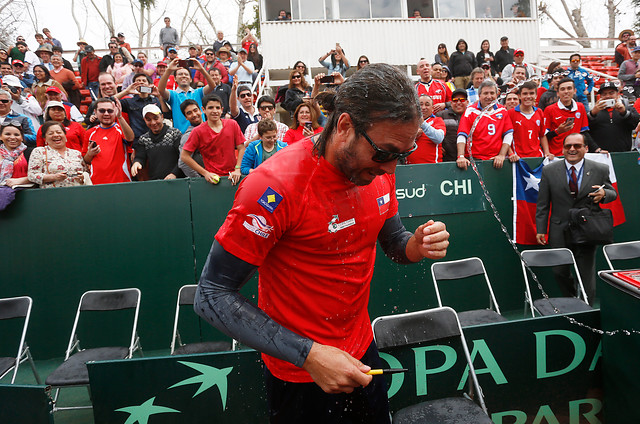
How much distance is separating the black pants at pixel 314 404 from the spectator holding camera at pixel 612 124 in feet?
22.4

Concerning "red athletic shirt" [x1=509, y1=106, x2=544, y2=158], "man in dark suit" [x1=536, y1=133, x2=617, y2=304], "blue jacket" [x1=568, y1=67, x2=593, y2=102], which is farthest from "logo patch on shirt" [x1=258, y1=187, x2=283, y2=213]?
"blue jacket" [x1=568, y1=67, x2=593, y2=102]

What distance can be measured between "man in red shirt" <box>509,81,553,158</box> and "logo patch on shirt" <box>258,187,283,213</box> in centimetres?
570

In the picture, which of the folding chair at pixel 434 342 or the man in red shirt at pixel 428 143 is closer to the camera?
the folding chair at pixel 434 342

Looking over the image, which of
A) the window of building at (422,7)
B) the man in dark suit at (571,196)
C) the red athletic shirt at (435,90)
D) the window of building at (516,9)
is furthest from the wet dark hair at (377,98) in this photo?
the window of building at (516,9)

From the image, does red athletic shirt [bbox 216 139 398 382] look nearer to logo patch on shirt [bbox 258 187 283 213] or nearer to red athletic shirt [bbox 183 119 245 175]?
logo patch on shirt [bbox 258 187 283 213]

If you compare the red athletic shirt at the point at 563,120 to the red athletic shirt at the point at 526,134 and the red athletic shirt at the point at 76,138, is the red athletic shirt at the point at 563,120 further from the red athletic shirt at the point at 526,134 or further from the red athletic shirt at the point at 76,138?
the red athletic shirt at the point at 76,138

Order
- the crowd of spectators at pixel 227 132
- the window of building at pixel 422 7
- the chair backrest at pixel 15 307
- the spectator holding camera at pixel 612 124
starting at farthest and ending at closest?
1. the window of building at pixel 422 7
2. the spectator holding camera at pixel 612 124
3. the crowd of spectators at pixel 227 132
4. the chair backrest at pixel 15 307

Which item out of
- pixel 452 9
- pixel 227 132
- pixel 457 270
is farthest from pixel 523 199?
pixel 452 9

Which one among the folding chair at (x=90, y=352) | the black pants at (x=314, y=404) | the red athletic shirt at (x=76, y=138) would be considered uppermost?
the red athletic shirt at (x=76, y=138)

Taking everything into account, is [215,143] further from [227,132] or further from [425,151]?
[425,151]

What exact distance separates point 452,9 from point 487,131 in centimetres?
1351

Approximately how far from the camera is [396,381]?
3.22 meters

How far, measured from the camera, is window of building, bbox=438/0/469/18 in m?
17.4

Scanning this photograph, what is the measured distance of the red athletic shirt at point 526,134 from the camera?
6355 millimetres
